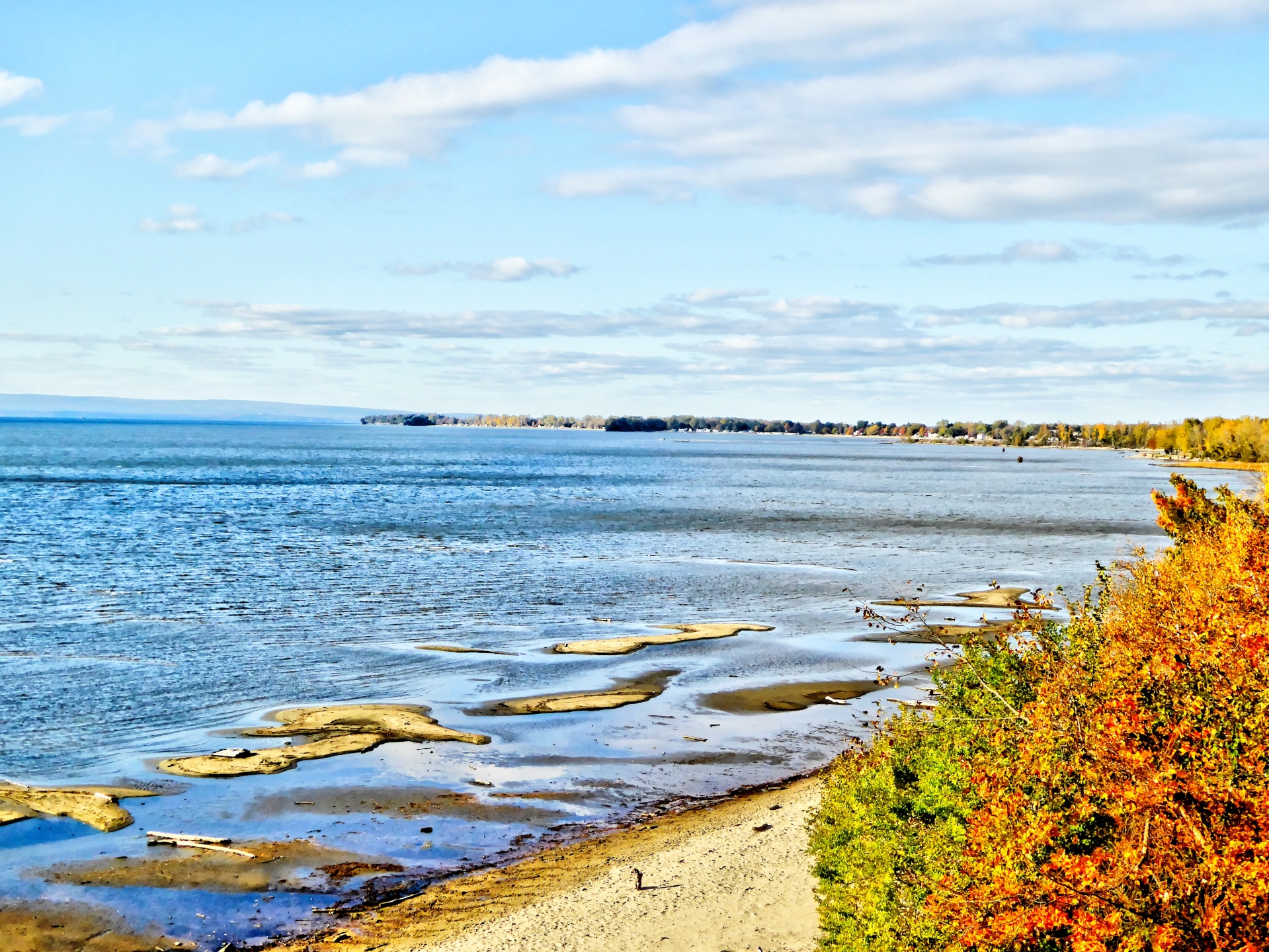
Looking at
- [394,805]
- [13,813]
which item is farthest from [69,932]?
[394,805]

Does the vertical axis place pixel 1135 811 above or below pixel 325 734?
above

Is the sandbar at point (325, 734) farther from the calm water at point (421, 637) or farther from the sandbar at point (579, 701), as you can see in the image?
the sandbar at point (579, 701)

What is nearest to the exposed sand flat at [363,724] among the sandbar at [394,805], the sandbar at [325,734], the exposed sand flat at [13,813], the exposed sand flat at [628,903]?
the sandbar at [325,734]

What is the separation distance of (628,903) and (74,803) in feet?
39.5

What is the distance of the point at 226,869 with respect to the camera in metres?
18.8

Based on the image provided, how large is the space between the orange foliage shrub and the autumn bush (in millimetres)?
19

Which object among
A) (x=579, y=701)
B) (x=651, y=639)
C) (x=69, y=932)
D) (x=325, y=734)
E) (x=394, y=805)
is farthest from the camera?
(x=651, y=639)

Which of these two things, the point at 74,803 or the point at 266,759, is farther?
the point at 266,759

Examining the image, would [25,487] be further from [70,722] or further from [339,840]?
[339,840]

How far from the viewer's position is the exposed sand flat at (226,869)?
1822 centimetres

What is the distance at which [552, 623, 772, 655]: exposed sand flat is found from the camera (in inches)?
1480

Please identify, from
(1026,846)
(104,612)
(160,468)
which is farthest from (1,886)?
(160,468)

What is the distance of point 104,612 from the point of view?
42594 millimetres

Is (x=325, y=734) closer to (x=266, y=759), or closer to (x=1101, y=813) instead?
(x=266, y=759)
